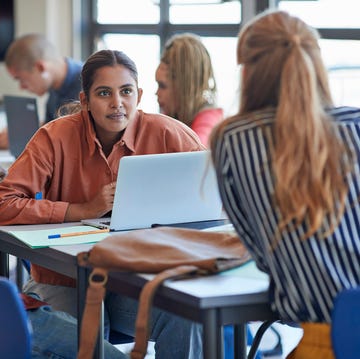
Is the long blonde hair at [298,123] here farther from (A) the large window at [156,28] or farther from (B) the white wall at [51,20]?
(B) the white wall at [51,20]

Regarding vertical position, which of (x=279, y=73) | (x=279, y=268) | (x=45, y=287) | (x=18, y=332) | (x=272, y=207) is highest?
(x=279, y=73)

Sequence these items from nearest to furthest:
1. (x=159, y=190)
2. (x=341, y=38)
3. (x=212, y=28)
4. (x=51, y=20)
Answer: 1. (x=159, y=190)
2. (x=341, y=38)
3. (x=212, y=28)
4. (x=51, y=20)

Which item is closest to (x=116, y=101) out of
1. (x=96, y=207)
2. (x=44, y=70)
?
(x=96, y=207)

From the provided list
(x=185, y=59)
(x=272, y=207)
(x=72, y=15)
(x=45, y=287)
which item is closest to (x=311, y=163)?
(x=272, y=207)

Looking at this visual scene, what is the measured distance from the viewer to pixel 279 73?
173 cm

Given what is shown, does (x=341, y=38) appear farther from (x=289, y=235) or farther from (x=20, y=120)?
(x=289, y=235)

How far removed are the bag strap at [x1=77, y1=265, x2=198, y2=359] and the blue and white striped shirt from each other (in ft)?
0.65

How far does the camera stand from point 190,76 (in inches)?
139

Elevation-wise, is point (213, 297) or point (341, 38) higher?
point (341, 38)

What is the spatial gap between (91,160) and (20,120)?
1.69 meters

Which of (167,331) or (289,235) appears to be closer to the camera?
(289,235)

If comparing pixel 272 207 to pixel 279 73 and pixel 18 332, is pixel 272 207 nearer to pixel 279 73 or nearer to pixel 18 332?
pixel 279 73

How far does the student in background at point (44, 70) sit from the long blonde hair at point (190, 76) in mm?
1110

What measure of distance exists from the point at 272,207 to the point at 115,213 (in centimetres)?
68
